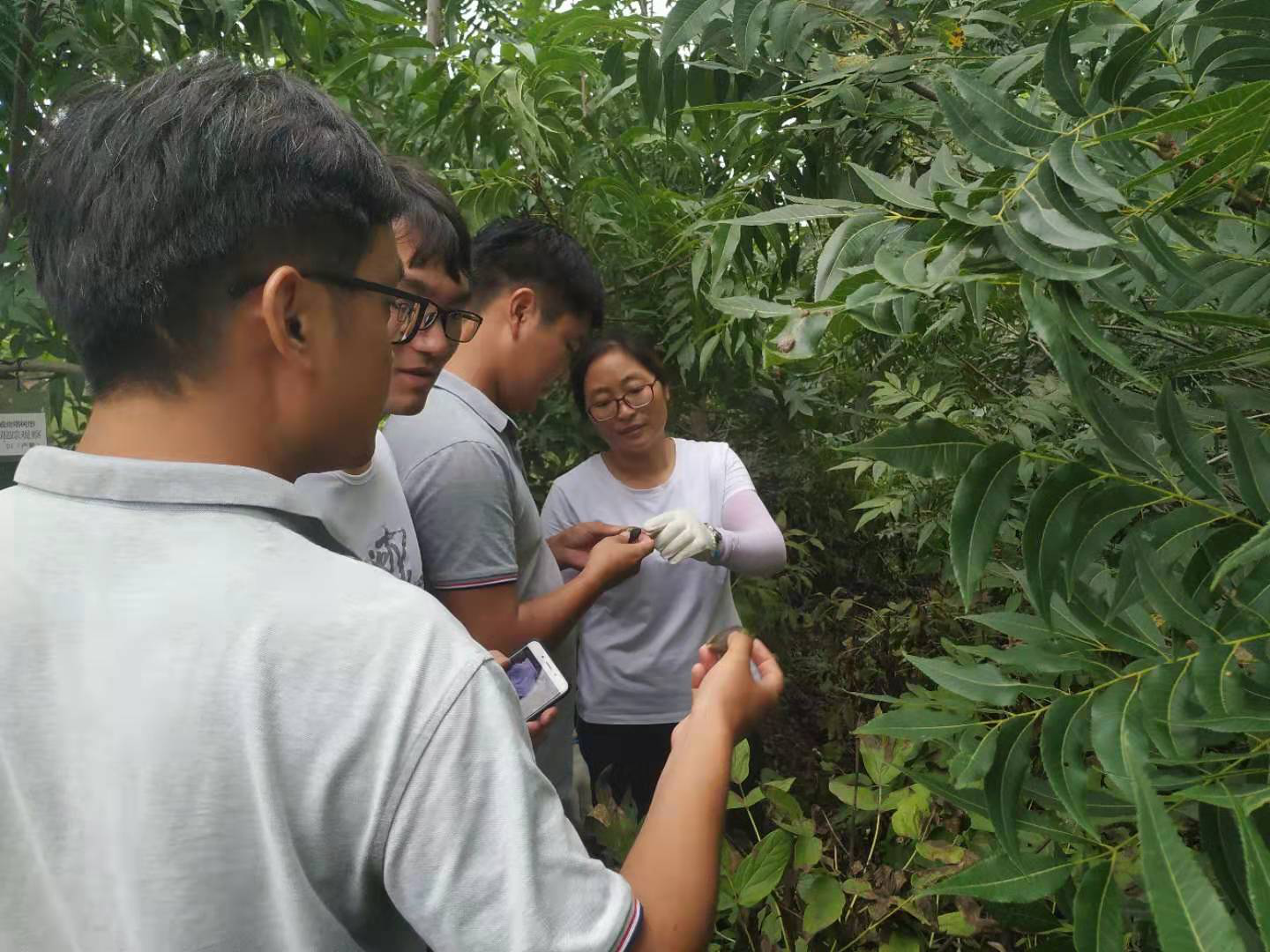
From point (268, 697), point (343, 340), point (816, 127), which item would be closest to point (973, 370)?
point (816, 127)

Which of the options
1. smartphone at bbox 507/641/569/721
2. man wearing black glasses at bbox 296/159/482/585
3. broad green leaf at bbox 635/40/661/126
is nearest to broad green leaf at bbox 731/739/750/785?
smartphone at bbox 507/641/569/721

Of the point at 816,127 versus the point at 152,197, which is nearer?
the point at 152,197

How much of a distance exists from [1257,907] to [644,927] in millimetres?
378

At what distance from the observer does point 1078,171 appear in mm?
710

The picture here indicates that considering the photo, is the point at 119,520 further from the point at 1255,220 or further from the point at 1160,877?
the point at 1255,220

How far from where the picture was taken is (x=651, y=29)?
1.73 meters

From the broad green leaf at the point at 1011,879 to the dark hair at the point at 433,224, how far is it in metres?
1.11

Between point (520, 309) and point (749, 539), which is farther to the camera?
point (749, 539)

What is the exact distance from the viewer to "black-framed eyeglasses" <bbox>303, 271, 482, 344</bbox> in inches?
29.3

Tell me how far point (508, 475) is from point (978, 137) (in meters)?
0.99

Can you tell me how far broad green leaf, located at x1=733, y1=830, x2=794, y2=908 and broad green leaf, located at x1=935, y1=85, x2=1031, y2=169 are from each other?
87cm

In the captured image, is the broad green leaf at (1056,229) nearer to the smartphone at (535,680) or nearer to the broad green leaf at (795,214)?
the broad green leaf at (795,214)

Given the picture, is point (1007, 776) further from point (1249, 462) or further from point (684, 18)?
point (684, 18)

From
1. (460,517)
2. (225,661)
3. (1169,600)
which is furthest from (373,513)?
(1169,600)
